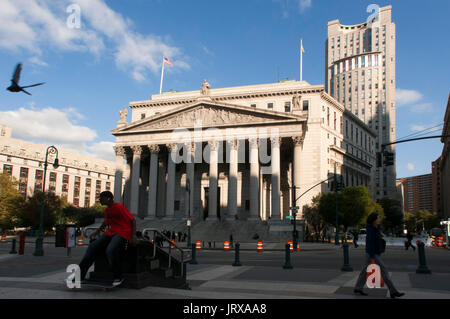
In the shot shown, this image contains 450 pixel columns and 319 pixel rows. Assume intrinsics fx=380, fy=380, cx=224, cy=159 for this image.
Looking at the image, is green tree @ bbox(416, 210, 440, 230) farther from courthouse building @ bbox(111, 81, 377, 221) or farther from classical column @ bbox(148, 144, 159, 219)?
classical column @ bbox(148, 144, 159, 219)

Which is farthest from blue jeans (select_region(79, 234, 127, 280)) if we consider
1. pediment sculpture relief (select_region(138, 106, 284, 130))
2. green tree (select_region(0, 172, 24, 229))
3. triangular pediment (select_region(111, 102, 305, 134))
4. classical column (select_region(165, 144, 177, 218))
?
green tree (select_region(0, 172, 24, 229))

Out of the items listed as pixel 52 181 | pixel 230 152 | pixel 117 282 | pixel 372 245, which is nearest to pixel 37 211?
pixel 230 152

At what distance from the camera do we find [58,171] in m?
102

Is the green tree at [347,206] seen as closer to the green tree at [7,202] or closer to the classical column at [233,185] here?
the classical column at [233,185]

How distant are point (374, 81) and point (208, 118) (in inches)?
3396

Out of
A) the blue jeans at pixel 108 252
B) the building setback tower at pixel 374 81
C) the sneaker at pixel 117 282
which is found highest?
the building setback tower at pixel 374 81

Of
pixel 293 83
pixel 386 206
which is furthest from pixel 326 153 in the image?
pixel 386 206

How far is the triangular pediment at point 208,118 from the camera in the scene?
5322cm

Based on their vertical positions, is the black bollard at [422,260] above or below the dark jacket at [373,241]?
below

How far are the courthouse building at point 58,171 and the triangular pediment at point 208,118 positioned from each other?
4065cm

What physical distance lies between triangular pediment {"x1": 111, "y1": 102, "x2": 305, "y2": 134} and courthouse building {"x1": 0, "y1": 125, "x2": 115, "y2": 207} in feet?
133

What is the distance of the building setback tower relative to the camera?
122062 mm

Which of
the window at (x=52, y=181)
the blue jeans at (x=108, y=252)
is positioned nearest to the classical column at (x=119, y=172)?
the window at (x=52, y=181)
